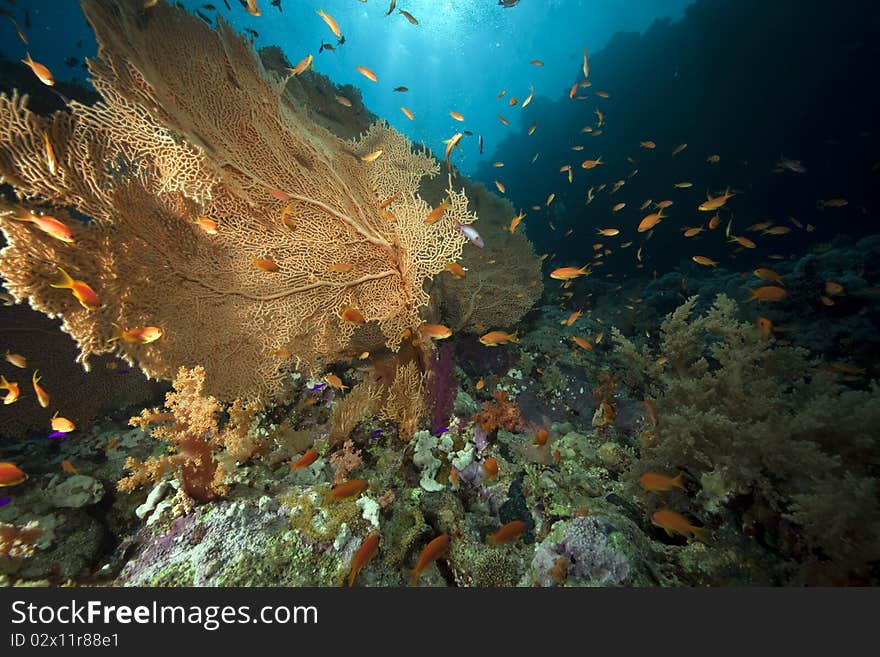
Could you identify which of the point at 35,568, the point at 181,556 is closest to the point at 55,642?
the point at 181,556

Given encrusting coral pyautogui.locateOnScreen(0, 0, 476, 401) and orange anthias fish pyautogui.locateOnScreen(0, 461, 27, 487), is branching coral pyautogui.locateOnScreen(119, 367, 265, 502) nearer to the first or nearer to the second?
encrusting coral pyautogui.locateOnScreen(0, 0, 476, 401)

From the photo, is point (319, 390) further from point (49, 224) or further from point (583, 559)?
point (583, 559)

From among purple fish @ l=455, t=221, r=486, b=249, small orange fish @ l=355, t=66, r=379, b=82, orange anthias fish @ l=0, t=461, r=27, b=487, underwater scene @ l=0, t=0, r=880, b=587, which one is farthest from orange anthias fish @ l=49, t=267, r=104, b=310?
small orange fish @ l=355, t=66, r=379, b=82

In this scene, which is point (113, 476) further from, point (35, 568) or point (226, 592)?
point (226, 592)

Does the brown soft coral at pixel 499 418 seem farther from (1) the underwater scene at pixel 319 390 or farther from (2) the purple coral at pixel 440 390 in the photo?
(2) the purple coral at pixel 440 390

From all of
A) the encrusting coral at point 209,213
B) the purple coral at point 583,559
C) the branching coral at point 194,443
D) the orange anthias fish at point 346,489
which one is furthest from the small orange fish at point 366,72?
the purple coral at point 583,559

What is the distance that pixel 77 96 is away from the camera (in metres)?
6.72

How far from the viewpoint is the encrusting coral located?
2.80m

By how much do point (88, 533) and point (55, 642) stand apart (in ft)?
4.96

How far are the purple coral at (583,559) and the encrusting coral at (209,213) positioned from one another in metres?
2.40

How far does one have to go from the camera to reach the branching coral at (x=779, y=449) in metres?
1.96

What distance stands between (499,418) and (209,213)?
3.71 metres

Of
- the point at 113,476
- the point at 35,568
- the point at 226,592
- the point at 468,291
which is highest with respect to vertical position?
the point at 468,291

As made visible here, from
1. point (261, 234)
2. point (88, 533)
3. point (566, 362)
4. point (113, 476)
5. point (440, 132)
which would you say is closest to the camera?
point (88, 533)
